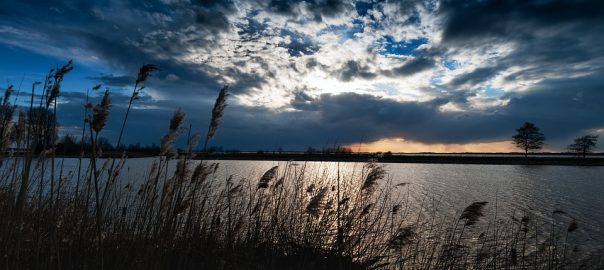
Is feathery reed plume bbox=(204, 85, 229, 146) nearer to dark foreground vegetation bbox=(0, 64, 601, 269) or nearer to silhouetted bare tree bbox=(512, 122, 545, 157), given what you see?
dark foreground vegetation bbox=(0, 64, 601, 269)

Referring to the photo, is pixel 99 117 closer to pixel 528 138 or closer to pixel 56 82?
pixel 56 82

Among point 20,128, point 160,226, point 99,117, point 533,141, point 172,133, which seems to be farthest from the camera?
point 533,141

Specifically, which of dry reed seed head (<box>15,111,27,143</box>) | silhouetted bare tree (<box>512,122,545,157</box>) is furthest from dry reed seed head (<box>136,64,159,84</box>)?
silhouetted bare tree (<box>512,122,545,157</box>)

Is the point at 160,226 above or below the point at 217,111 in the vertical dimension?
below

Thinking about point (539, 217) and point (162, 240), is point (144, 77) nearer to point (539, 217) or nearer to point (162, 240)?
point (162, 240)

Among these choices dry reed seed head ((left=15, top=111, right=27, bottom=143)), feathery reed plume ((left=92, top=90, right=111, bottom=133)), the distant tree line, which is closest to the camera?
feathery reed plume ((left=92, top=90, right=111, bottom=133))

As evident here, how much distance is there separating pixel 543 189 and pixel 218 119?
28395 millimetres

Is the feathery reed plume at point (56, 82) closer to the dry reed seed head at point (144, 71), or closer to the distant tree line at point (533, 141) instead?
the dry reed seed head at point (144, 71)

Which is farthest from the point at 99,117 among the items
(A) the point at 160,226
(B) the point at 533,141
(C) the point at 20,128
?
(B) the point at 533,141

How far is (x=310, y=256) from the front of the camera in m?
6.41

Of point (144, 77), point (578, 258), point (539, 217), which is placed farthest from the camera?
point (539, 217)

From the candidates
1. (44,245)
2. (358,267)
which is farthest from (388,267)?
(44,245)

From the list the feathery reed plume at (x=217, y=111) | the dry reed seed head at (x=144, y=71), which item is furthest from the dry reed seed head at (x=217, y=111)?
the dry reed seed head at (x=144, y=71)

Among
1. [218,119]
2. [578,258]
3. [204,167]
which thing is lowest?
[578,258]
